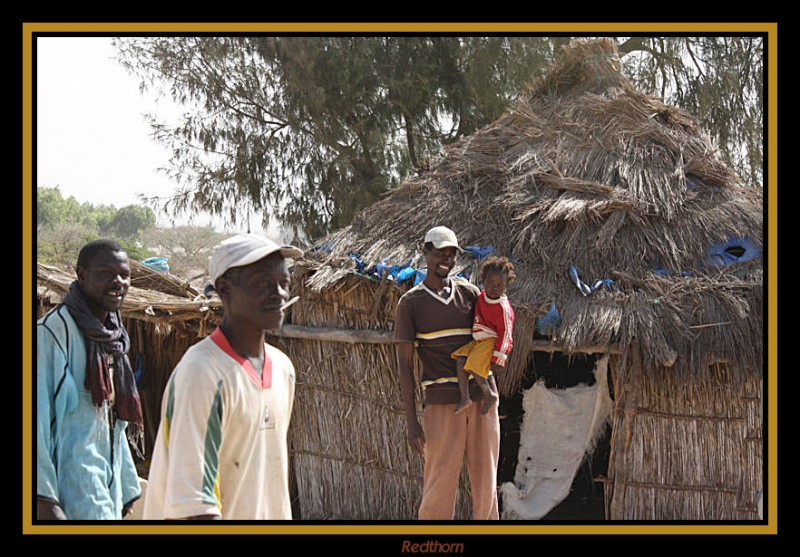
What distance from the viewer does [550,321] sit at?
6.81 m

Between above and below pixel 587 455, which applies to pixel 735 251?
above

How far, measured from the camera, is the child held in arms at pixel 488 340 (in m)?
4.88

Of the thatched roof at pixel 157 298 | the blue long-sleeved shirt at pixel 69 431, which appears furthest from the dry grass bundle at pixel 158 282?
the blue long-sleeved shirt at pixel 69 431

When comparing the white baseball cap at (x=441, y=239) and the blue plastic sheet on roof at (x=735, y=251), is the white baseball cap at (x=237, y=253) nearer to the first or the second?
the white baseball cap at (x=441, y=239)

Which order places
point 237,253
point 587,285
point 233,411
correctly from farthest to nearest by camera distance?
point 587,285, point 237,253, point 233,411

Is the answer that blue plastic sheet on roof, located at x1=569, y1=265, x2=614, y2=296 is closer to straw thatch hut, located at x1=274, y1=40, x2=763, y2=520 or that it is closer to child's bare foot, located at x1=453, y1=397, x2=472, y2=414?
straw thatch hut, located at x1=274, y1=40, x2=763, y2=520

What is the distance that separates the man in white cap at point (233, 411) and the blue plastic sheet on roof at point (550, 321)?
4138 mm

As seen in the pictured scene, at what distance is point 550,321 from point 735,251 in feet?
6.53

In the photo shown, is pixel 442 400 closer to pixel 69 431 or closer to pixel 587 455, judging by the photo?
pixel 69 431

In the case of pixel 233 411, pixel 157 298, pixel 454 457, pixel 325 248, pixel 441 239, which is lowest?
pixel 454 457

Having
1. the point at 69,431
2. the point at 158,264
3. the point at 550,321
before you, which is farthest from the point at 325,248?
the point at 69,431

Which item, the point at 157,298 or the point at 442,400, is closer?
the point at 442,400

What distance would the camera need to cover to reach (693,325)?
6.70 m
